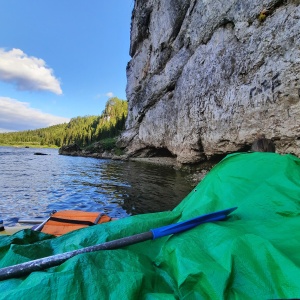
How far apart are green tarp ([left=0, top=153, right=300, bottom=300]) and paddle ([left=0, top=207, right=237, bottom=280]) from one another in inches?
2.0

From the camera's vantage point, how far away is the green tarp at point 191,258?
1337 millimetres

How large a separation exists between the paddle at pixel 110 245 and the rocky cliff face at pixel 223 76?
33.9 ft

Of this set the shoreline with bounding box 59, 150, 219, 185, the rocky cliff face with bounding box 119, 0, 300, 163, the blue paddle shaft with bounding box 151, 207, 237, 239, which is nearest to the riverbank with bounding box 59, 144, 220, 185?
the shoreline with bounding box 59, 150, 219, 185

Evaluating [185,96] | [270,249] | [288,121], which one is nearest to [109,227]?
[270,249]

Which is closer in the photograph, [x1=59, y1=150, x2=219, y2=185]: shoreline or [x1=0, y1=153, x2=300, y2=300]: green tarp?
[x1=0, y1=153, x2=300, y2=300]: green tarp

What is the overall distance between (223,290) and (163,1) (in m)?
30.7

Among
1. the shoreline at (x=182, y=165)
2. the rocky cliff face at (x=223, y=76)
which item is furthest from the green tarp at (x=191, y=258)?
the shoreline at (x=182, y=165)

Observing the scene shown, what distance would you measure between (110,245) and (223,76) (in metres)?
15.3

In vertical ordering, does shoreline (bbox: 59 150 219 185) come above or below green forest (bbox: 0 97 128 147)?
below

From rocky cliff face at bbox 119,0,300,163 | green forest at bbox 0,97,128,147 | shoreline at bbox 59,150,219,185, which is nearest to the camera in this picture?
rocky cliff face at bbox 119,0,300,163

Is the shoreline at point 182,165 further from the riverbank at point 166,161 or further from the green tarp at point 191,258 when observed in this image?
the green tarp at point 191,258

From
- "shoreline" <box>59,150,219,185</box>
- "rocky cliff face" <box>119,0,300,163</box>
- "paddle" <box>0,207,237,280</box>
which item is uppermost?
"rocky cliff face" <box>119,0,300,163</box>

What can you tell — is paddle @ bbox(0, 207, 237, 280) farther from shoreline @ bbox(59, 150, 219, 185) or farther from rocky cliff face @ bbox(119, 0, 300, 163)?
shoreline @ bbox(59, 150, 219, 185)

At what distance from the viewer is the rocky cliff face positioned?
10.5m
